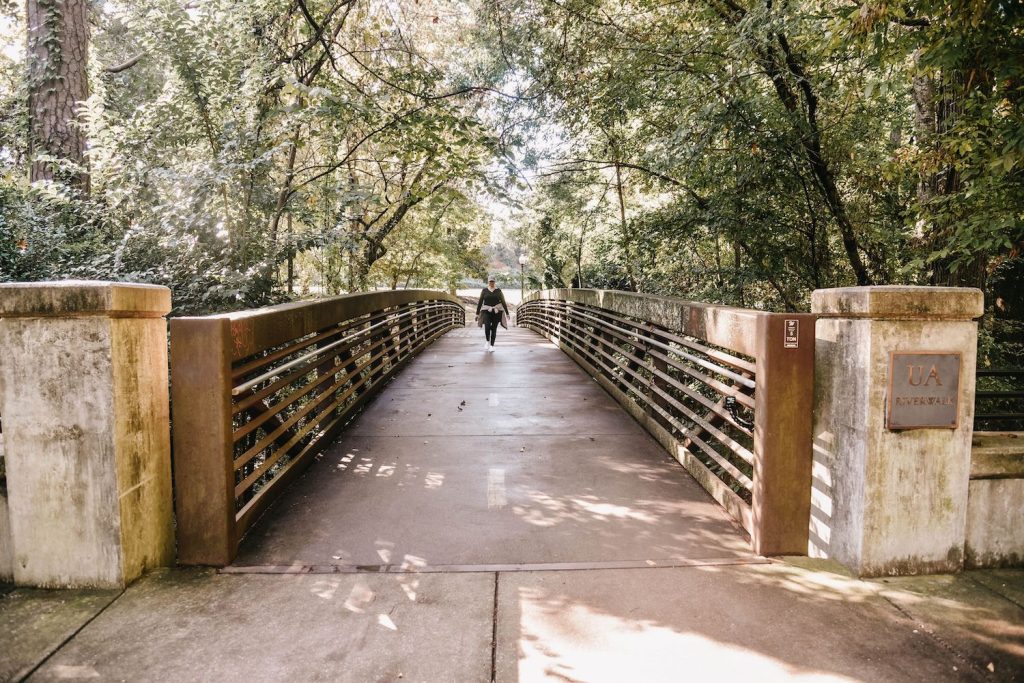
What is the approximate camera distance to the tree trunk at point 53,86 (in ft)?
29.9

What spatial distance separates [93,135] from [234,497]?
6411 mm

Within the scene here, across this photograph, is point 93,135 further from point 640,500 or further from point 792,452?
point 792,452

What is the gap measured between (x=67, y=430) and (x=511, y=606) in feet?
8.19

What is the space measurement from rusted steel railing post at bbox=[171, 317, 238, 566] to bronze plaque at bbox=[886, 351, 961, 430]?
3.77 metres

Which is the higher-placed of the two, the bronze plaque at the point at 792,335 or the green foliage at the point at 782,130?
the green foliage at the point at 782,130

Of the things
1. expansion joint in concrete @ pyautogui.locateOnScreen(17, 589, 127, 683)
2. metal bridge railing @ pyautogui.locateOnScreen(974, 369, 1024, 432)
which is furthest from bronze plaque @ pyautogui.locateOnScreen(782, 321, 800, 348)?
metal bridge railing @ pyautogui.locateOnScreen(974, 369, 1024, 432)

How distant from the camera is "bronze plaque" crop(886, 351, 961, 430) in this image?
3.57 meters

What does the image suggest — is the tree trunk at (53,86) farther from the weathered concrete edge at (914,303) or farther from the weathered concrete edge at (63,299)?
the weathered concrete edge at (914,303)

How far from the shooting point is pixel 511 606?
3383 mm

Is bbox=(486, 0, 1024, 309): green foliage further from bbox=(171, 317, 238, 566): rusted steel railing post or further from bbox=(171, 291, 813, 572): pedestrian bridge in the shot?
bbox=(171, 317, 238, 566): rusted steel railing post

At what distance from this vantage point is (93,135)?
26.7ft

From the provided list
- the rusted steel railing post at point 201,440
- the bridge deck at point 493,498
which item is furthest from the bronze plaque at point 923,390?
the rusted steel railing post at point 201,440

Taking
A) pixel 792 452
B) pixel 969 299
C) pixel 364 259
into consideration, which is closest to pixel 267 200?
pixel 792 452

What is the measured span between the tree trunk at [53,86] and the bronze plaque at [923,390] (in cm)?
986
